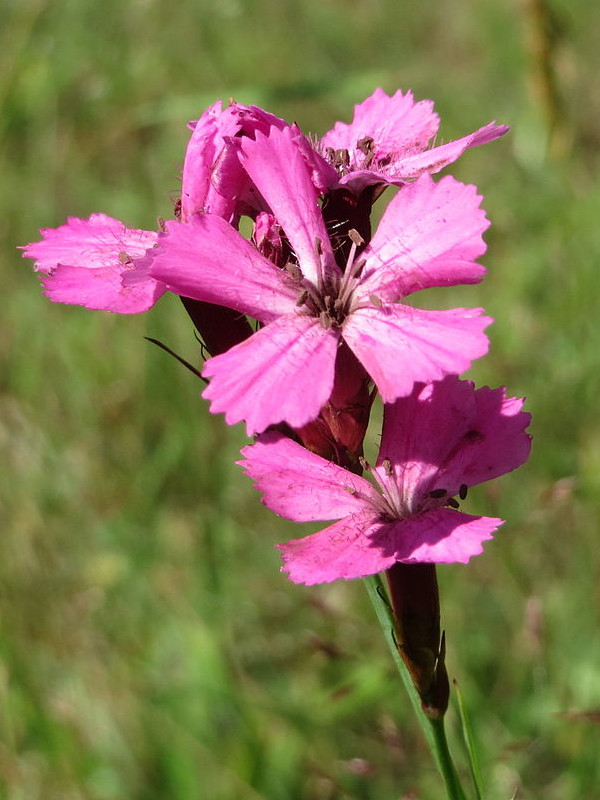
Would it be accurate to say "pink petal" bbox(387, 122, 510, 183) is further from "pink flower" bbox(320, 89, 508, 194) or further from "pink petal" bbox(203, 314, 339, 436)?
"pink petal" bbox(203, 314, 339, 436)

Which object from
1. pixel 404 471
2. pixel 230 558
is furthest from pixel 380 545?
pixel 230 558

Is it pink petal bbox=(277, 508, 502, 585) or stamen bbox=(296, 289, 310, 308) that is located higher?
stamen bbox=(296, 289, 310, 308)

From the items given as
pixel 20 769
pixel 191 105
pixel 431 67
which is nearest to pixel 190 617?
pixel 20 769

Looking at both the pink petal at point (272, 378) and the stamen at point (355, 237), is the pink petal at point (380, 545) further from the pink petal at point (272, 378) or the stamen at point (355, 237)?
the stamen at point (355, 237)

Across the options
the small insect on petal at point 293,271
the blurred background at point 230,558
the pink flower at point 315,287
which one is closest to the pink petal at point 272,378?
the pink flower at point 315,287

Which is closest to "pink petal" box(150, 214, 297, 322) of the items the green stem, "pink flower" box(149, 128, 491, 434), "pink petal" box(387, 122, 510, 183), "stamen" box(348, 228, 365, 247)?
"pink flower" box(149, 128, 491, 434)

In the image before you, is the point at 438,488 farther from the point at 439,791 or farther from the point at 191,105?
the point at 191,105
